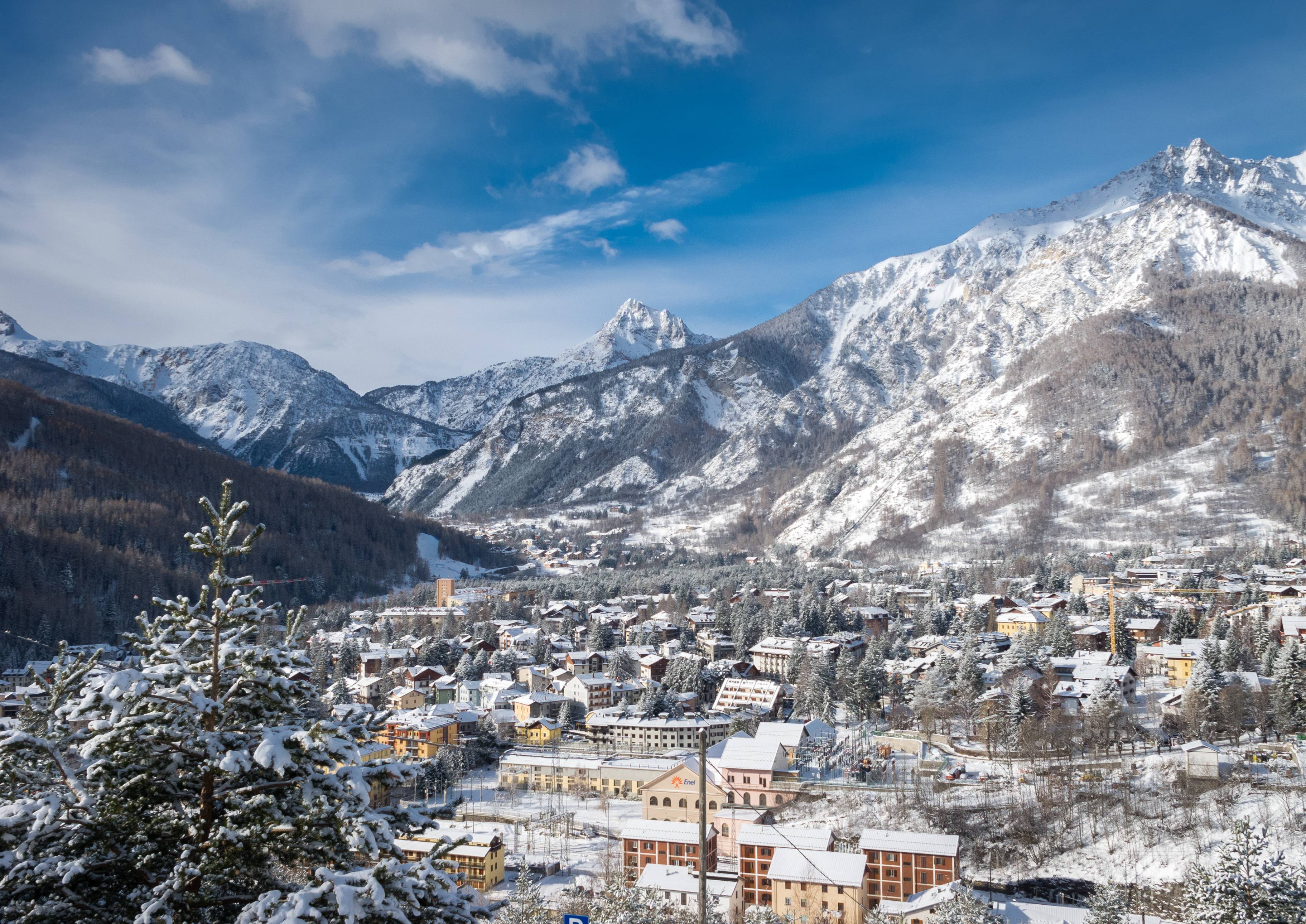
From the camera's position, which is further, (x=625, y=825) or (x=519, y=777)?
(x=519, y=777)

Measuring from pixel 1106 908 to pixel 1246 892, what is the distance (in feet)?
20.3

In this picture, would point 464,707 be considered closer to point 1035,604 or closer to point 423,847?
point 423,847

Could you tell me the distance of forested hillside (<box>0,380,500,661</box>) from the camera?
61.7 meters

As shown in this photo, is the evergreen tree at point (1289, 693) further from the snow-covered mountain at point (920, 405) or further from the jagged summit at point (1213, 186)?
the jagged summit at point (1213, 186)

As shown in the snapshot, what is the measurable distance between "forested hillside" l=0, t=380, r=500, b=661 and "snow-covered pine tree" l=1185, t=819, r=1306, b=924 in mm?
57455

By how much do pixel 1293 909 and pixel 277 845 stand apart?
45.0 feet

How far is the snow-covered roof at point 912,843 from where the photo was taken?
71.1ft

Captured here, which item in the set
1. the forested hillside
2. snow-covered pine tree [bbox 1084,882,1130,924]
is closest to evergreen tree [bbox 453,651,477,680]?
the forested hillside

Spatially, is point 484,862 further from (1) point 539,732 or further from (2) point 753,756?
(1) point 539,732

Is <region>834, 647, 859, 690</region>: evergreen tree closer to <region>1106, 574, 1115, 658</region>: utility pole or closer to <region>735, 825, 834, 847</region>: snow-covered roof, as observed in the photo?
<region>1106, 574, 1115, 658</region>: utility pole

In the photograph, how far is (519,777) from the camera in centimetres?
3350

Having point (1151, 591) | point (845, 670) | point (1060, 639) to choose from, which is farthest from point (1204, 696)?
point (1151, 591)

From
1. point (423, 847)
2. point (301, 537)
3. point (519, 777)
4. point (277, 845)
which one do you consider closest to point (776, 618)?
point (519, 777)

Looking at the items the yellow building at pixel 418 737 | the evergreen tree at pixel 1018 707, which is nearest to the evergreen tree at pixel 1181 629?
the evergreen tree at pixel 1018 707
